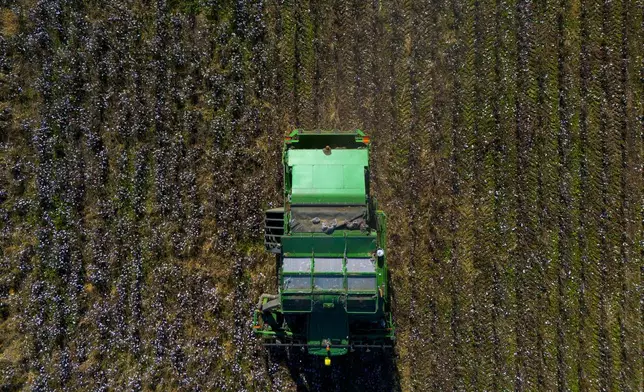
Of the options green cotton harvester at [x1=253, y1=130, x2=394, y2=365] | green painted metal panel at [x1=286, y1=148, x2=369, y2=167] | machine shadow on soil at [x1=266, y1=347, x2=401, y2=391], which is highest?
green painted metal panel at [x1=286, y1=148, x2=369, y2=167]

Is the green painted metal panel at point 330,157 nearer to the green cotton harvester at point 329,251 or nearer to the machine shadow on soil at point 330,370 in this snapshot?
the green cotton harvester at point 329,251

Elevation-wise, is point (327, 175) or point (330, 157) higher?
point (330, 157)

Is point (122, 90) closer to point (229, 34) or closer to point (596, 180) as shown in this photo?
point (229, 34)

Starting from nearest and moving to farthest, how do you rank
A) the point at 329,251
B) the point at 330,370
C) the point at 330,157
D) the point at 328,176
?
the point at 329,251, the point at 328,176, the point at 330,157, the point at 330,370

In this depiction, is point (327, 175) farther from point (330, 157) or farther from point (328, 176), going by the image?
point (330, 157)

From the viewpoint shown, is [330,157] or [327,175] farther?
[330,157]

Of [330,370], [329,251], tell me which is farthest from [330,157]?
[330,370]

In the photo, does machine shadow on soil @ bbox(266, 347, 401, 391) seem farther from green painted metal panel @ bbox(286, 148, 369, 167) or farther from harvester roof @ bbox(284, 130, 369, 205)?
green painted metal panel @ bbox(286, 148, 369, 167)

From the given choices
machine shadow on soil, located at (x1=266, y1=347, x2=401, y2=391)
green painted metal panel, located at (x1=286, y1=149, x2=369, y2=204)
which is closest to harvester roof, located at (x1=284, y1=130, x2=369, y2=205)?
green painted metal panel, located at (x1=286, y1=149, x2=369, y2=204)
